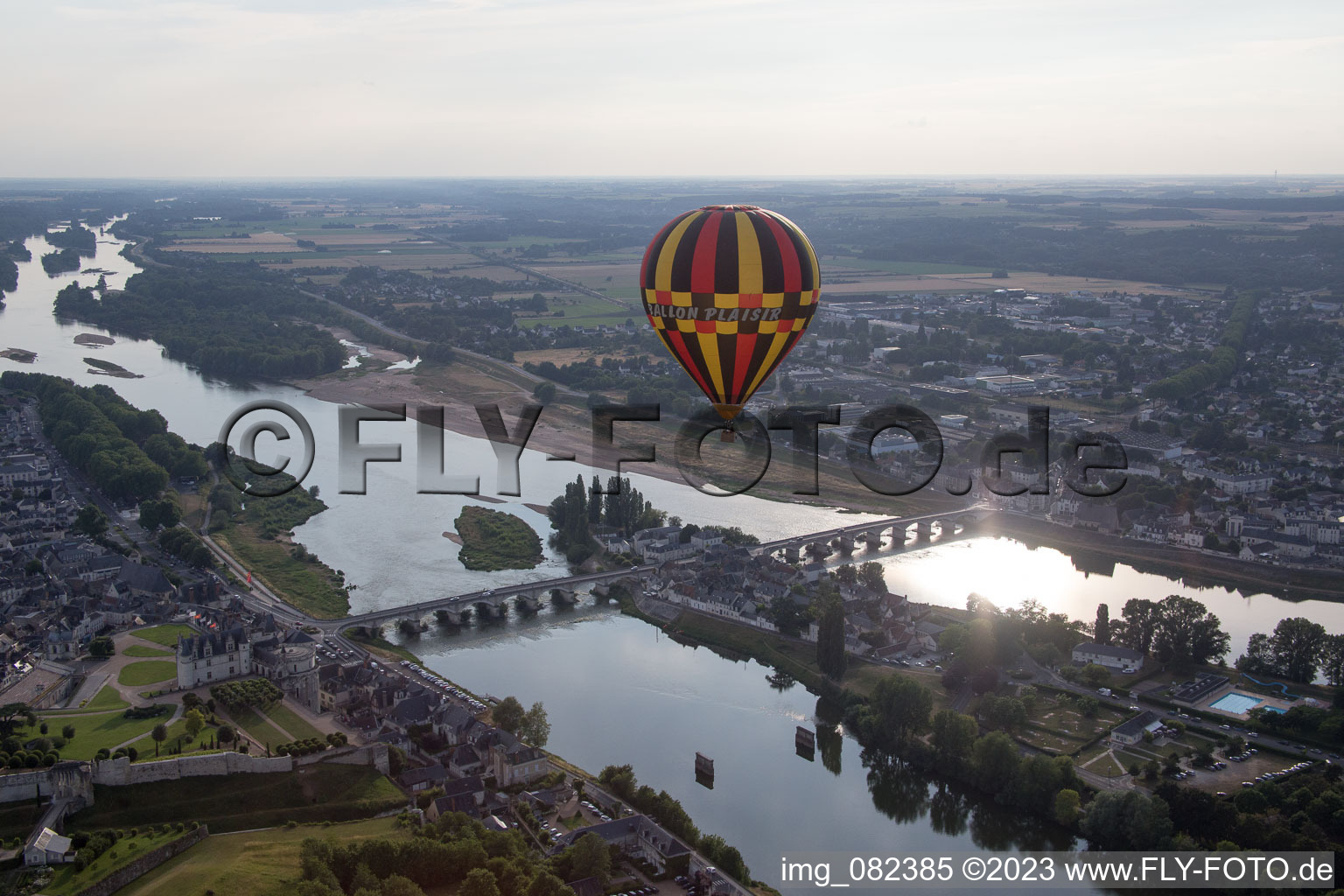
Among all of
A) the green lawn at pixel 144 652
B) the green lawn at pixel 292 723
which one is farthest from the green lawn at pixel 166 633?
the green lawn at pixel 292 723

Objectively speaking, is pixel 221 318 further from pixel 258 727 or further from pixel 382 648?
pixel 258 727

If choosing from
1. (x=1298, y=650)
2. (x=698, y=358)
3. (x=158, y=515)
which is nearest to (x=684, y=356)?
(x=698, y=358)

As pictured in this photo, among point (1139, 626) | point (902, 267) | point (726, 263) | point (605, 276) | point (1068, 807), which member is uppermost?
point (902, 267)

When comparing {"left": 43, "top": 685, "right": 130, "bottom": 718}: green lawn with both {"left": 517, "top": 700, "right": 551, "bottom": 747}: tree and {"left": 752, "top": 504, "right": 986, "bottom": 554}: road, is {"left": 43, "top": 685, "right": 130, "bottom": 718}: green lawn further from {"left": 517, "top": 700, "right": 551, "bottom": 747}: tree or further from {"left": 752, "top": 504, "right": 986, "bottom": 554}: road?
{"left": 752, "top": 504, "right": 986, "bottom": 554}: road

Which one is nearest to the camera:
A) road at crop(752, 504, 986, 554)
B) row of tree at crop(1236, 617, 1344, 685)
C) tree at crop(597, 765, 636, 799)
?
tree at crop(597, 765, 636, 799)

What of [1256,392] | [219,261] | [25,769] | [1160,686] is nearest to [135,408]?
[25,769]

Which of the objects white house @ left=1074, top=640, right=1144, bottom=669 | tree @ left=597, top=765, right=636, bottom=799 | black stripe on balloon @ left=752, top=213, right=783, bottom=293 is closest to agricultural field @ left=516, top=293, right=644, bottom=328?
white house @ left=1074, top=640, right=1144, bottom=669

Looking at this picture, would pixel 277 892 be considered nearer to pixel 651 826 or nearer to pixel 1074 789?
pixel 651 826
